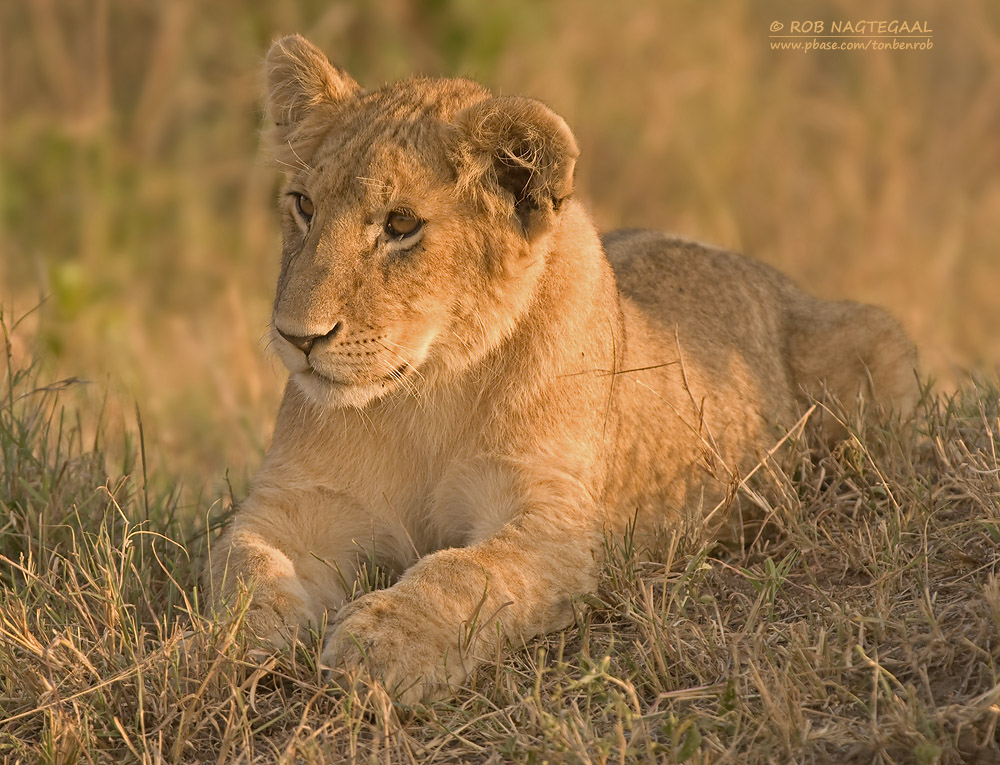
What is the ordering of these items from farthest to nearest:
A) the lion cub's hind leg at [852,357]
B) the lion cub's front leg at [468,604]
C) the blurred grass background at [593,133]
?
the blurred grass background at [593,133]
the lion cub's hind leg at [852,357]
the lion cub's front leg at [468,604]

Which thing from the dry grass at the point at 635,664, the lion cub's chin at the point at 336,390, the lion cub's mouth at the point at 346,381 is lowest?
the dry grass at the point at 635,664

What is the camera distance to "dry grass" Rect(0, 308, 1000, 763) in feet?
9.80

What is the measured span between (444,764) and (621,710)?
0.44 metres

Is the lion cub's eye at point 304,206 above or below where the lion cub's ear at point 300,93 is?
below

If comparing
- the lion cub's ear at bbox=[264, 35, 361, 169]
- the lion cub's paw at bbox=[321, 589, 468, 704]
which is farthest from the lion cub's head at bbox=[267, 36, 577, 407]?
the lion cub's paw at bbox=[321, 589, 468, 704]

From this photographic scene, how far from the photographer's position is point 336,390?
147 inches

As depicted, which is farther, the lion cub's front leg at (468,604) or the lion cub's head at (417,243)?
the lion cub's head at (417,243)

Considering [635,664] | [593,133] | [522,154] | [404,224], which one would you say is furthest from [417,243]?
[593,133]

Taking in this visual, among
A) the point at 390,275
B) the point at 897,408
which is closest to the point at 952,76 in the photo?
the point at 897,408

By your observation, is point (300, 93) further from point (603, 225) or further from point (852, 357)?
point (603, 225)

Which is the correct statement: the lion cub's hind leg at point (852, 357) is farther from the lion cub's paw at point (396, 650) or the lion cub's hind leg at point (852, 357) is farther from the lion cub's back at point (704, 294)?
the lion cub's paw at point (396, 650)

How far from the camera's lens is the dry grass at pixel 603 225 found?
3.14 meters

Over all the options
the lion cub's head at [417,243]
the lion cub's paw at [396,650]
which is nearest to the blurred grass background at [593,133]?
the lion cub's head at [417,243]

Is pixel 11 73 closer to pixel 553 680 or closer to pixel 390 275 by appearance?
pixel 390 275
